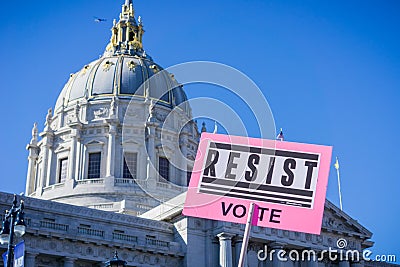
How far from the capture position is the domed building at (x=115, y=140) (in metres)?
72.6

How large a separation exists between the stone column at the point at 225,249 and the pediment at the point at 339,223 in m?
11.9

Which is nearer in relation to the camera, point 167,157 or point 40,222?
point 40,222

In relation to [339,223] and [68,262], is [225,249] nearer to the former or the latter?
[68,262]

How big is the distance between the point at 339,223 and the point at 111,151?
26.2m

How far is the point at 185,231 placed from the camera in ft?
178

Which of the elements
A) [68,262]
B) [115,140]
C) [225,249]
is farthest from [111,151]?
[68,262]

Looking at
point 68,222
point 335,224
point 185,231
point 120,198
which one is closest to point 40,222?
point 68,222

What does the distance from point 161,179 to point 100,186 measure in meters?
6.76

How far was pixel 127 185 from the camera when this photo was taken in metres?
72.2

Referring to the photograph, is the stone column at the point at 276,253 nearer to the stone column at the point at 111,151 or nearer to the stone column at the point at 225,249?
the stone column at the point at 225,249

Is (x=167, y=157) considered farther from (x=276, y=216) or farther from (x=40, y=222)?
(x=276, y=216)

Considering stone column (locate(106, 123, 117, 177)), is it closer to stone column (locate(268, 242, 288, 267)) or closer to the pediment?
stone column (locate(268, 242, 288, 267))

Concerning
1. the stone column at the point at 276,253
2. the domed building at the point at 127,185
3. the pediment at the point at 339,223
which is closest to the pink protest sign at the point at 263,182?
the domed building at the point at 127,185

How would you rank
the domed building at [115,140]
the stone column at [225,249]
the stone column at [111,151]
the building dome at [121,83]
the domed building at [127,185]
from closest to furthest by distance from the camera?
the domed building at [127,185] < the stone column at [225,249] < the domed building at [115,140] < the stone column at [111,151] < the building dome at [121,83]
